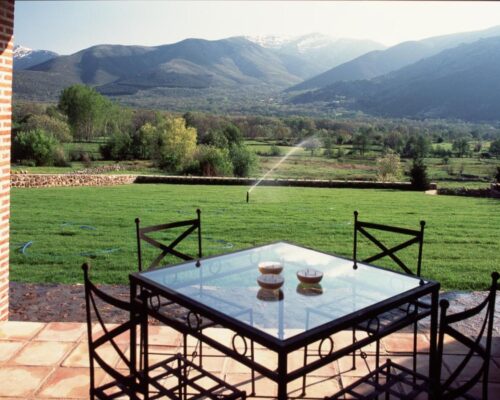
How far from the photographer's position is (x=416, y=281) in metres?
2.82

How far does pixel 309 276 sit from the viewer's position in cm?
284

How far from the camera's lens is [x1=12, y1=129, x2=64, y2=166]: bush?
29.5 metres

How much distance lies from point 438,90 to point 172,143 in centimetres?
5677

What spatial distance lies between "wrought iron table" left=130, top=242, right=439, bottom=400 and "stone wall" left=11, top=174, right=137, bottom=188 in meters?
14.4

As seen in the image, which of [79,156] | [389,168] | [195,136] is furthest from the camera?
[195,136]

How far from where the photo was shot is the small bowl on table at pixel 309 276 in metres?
2.82

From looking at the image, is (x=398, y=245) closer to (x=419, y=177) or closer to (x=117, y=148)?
(x=419, y=177)

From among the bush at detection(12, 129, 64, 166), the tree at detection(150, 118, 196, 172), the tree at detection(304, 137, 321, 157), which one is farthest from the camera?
the tree at detection(304, 137, 321, 157)

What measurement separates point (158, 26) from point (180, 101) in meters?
74.2

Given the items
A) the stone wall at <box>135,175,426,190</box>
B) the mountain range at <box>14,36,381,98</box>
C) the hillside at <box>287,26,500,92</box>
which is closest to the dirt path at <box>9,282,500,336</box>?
the stone wall at <box>135,175,426,190</box>

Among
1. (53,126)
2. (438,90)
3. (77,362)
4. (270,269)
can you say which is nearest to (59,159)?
(53,126)

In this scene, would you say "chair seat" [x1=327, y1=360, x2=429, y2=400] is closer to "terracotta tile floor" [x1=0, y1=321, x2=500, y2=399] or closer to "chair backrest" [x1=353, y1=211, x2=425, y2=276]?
"terracotta tile floor" [x1=0, y1=321, x2=500, y2=399]

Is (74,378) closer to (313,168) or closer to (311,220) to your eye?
(311,220)

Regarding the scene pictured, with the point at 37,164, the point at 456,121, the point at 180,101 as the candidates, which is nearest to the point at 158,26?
the point at 37,164
